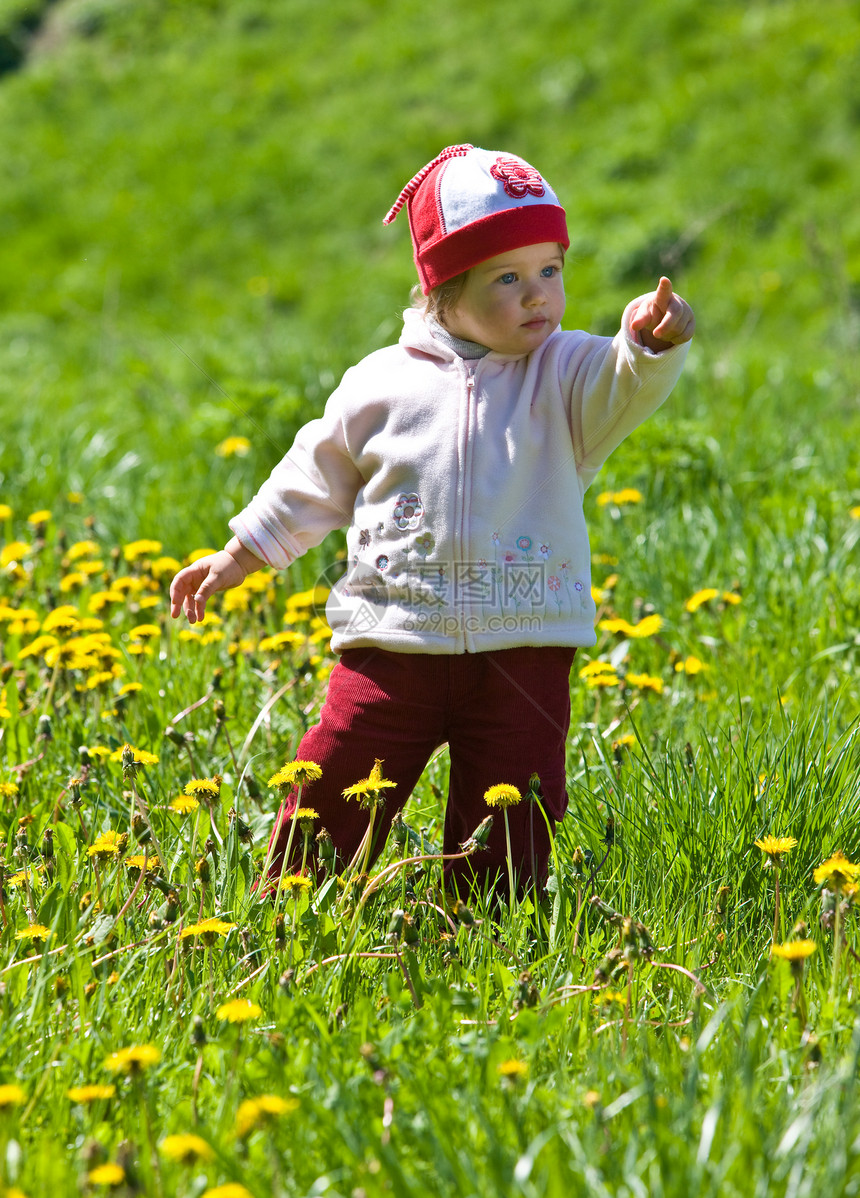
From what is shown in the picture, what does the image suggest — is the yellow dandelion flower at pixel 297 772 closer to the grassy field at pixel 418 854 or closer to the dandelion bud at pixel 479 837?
the grassy field at pixel 418 854

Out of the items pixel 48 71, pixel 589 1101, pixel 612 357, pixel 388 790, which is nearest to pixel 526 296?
pixel 612 357

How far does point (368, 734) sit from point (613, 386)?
2.47ft

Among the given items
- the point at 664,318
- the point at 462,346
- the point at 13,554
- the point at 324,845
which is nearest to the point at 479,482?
the point at 462,346

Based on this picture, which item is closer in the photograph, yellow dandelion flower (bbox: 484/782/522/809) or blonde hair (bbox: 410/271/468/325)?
yellow dandelion flower (bbox: 484/782/522/809)

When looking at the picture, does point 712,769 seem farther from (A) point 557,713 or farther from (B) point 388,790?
(B) point 388,790

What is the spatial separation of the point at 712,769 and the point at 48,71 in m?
14.0

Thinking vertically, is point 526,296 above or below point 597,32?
below

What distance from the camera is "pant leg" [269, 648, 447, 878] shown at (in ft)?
6.86

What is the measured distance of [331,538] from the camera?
3564 millimetres

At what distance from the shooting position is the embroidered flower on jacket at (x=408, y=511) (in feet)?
6.76

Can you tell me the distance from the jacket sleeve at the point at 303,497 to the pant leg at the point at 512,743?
0.40m

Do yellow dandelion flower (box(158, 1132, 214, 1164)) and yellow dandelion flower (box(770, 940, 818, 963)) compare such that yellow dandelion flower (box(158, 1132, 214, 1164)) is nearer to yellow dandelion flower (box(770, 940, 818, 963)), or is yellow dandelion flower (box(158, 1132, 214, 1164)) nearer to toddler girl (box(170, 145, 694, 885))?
yellow dandelion flower (box(770, 940, 818, 963))

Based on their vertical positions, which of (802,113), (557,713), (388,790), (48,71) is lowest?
(388,790)

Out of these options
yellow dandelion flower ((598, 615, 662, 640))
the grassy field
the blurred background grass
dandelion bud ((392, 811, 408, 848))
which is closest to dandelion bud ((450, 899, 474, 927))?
the grassy field
